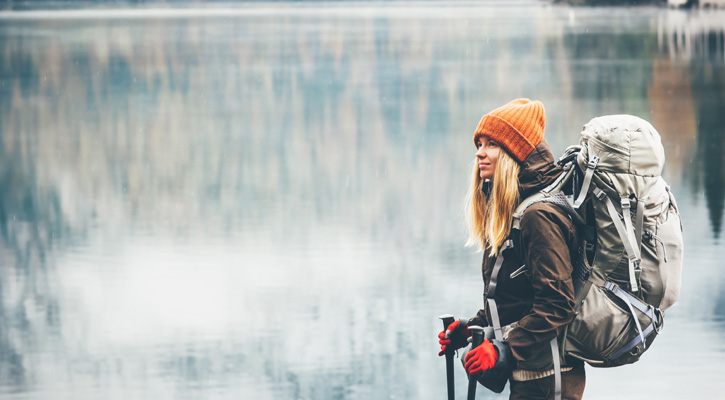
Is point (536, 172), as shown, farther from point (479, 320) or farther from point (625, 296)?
point (479, 320)

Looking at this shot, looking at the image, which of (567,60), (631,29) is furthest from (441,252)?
(631,29)

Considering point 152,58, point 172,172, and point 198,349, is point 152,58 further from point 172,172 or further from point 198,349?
point 198,349

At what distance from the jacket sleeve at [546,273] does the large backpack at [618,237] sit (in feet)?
0.19

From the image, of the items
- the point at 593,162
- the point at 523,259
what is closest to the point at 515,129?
the point at 593,162

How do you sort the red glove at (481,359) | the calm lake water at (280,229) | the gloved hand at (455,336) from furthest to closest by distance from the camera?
1. the calm lake water at (280,229)
2. the gloved hand at (455,336)
3. the red glove at (481,359)

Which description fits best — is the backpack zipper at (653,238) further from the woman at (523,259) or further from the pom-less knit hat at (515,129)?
the pom-less knit hat at (515,129)

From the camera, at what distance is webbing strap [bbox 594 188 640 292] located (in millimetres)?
2631

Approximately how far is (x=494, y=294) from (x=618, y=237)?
407 millimetres

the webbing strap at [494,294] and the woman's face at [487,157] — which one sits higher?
the woman's face at [487,157]

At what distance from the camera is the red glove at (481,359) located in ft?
8.88

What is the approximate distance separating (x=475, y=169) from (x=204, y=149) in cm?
1277

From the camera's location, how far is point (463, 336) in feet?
10.1

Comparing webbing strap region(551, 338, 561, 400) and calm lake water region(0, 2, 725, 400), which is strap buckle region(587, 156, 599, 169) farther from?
calm lake water region(0, 2, 725, 400)

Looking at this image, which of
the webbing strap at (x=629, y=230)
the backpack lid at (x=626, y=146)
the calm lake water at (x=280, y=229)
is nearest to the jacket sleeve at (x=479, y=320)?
the webbing strap at (x=629, y=230)
